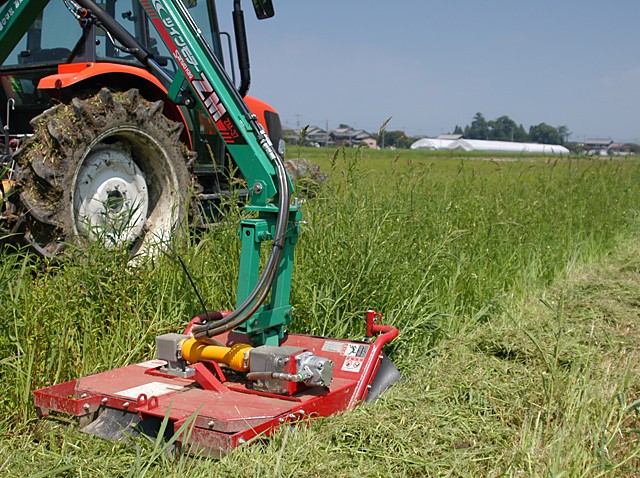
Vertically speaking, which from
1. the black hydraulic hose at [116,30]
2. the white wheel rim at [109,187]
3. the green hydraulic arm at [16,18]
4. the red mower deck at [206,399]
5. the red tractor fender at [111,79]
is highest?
the green hydraulic arm at [16,18]

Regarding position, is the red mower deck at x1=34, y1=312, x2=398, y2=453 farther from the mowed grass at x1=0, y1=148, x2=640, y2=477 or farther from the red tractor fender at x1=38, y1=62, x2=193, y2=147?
the red tractor fender at x1=38, y1=62, x2=193, y2=147

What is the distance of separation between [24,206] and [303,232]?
67.8 inches

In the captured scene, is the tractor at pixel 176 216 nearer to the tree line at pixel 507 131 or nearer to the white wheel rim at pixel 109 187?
the white wheel rim at pixel 109 187

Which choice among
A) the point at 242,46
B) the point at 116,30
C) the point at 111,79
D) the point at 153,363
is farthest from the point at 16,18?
the point at 153,363

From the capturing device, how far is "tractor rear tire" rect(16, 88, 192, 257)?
4.52m

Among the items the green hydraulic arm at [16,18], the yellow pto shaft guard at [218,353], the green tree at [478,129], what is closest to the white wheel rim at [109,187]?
the green hydraulic arm at [16,18]

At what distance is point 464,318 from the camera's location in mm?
4973

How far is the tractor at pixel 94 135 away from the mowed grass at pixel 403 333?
14.4 inches

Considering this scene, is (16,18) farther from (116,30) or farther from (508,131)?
(508,131)

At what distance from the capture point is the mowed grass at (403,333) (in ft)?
9.18

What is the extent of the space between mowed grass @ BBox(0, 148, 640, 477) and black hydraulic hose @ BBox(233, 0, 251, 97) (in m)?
0.93

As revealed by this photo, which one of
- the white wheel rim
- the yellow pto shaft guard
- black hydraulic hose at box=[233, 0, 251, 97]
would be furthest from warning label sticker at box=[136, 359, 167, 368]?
black hydraulic hose at box=[233, 0, 251, 97]

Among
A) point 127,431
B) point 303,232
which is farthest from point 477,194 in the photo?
point 127,431

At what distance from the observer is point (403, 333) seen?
4336 mm
